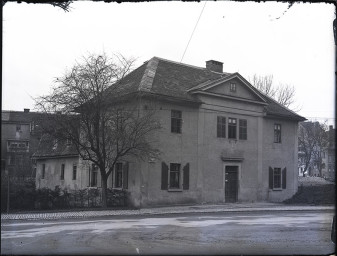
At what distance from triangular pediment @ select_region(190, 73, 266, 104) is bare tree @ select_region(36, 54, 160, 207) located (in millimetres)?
5531

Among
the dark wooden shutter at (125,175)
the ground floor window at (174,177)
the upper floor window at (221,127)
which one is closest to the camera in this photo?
the dark wooden shutter at (125,175)

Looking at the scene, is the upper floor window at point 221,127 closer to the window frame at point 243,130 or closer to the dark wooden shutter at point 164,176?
the window frame at point 243,130

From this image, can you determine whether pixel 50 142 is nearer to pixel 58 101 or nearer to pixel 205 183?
pixel 58 101

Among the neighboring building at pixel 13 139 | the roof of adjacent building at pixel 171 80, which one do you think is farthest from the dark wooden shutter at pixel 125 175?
the neighboring building at pixel 13 139

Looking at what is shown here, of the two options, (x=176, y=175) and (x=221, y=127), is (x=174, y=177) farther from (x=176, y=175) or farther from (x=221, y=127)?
(x=221, y=127)

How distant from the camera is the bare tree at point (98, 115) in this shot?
22.3 meters

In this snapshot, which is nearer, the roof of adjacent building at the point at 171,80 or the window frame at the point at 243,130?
the roof of adjacent building at the point at 171,80

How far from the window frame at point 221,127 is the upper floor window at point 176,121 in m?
3.28

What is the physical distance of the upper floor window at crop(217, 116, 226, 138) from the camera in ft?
93.8

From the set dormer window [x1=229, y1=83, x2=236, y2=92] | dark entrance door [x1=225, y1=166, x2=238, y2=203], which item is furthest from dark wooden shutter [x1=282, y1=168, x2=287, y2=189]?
dormer window [x1=229, y1=83, x2=236, y2=92]

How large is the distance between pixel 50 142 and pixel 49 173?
14674 mm

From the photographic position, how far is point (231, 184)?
2917 centimetres

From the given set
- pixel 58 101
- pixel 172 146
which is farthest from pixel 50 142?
pixel 172 146

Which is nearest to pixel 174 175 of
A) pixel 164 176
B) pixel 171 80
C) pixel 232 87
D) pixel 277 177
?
pixel 164 176
